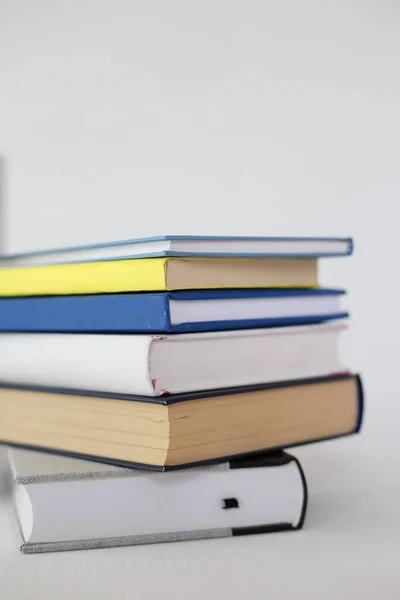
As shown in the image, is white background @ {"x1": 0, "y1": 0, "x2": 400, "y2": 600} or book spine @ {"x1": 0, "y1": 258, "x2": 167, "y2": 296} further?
white background @ {"x1": 0, "y1": 0, "x2": 400, "y2": 600}

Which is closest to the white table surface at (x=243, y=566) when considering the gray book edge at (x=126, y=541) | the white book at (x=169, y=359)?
the gray book edge at (x=126, y=541)

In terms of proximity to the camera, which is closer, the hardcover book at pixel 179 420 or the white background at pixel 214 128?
the hardcover book at pixel 179 420

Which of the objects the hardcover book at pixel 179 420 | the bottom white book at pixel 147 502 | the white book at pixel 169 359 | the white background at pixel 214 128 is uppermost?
the white background at pixel 214 128

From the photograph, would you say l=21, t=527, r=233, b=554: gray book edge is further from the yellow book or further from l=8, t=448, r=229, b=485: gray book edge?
the yellow book

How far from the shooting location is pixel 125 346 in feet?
1.99

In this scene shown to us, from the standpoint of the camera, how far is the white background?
135cm

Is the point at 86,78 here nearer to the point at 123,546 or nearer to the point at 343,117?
the point at 343,117

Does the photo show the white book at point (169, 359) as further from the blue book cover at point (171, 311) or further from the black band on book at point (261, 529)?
the black band on book at point (261, 529)

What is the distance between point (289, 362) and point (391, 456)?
329mm

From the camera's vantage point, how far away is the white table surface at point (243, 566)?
511 millimetres

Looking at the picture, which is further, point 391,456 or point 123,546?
point 391,456

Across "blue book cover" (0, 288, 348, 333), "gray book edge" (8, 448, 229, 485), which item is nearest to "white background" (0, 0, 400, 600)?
"blue book cover" (0, 288, 348, 333)

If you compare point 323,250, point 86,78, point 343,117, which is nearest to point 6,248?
point 86,78

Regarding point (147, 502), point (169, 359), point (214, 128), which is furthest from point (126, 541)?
point (214, 128)
